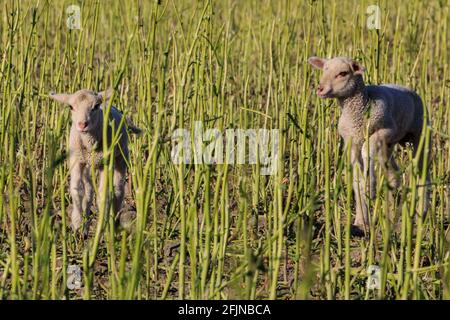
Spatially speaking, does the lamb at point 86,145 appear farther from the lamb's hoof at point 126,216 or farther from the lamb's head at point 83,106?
the lamb's hoof at point 126,216

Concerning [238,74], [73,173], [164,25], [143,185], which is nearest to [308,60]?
[73,173]

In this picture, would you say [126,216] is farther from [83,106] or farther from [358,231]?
[358,231]

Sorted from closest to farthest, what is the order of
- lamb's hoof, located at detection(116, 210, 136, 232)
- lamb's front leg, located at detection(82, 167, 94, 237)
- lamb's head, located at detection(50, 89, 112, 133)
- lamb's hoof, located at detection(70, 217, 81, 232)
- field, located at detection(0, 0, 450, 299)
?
1. field, located at detection(0, 0, 450, 299)
2. lamb's head, located at detection(50, 89, 112, 133)
3. lamb's hoof, located at detection(70, 217, 81, 232)
4. lamb's front leg, located at detection(82, 167, 94, 237)
5. lamb's hoof, located at detection(116, 210, 136, 232)

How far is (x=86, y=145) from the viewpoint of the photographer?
4.18 meters

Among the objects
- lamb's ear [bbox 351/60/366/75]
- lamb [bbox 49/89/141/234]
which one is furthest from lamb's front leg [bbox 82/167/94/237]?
lamb's ear [bbox 351/60/366/75]

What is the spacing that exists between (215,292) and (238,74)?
4.08 metres

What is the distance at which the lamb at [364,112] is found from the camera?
4.04 metres

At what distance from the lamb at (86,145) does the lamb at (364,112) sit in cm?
89

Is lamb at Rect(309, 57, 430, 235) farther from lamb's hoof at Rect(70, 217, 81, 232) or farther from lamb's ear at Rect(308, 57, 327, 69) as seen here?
lamb's hoof at Rect(70, 217, 81, 232)

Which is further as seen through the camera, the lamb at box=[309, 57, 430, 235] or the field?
the lamb at box=[309, 57, 430, 235]

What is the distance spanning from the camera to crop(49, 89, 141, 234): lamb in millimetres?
4008

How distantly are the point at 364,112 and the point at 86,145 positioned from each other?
1187 millimetres

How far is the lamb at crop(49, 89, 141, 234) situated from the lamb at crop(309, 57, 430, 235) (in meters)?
0.89
